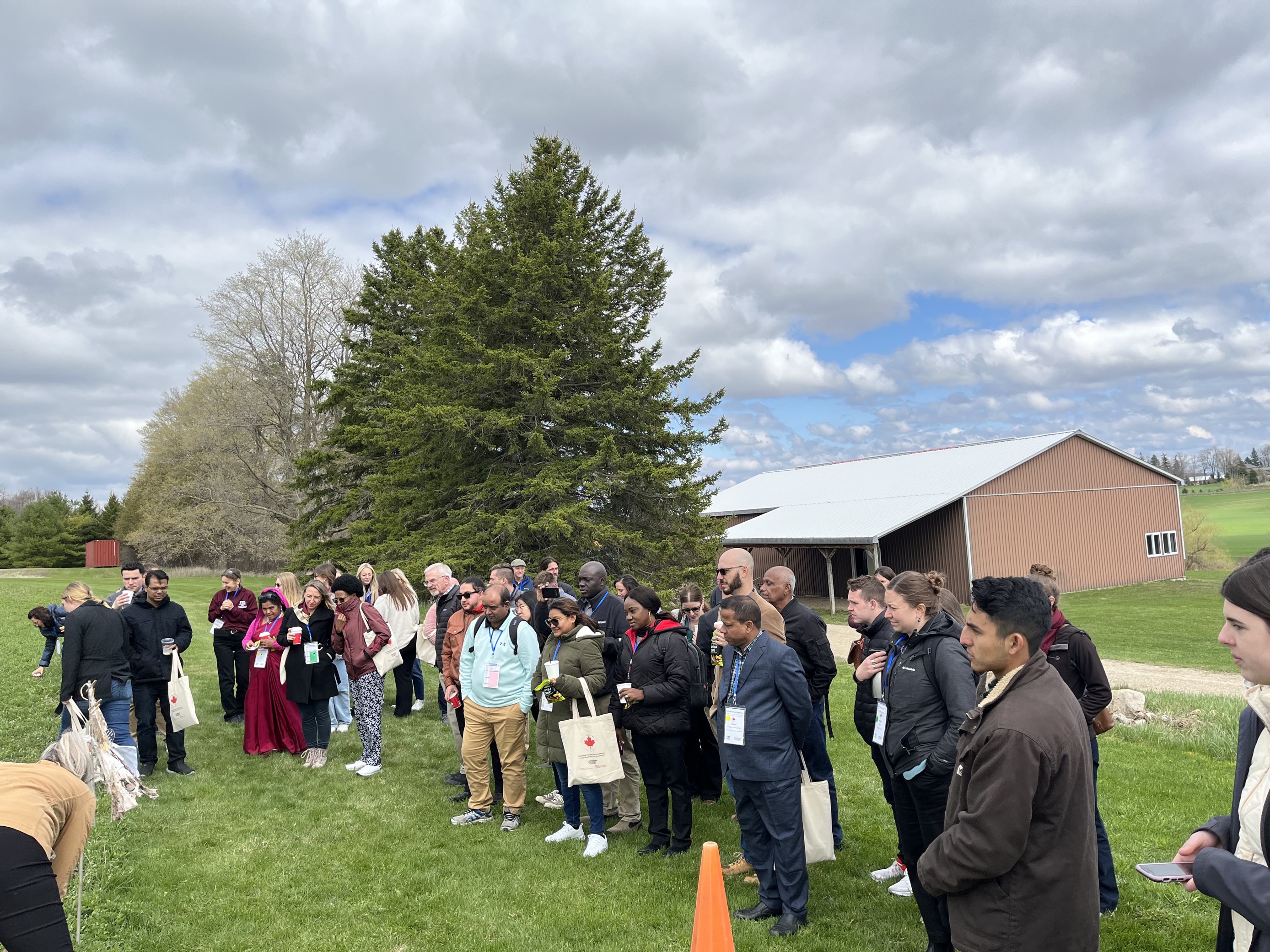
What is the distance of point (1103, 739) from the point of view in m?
9.76

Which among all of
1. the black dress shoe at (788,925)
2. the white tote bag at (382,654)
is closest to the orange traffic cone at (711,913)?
the black dress shoe at (788,925)

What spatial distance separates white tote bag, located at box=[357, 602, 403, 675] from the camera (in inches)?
349

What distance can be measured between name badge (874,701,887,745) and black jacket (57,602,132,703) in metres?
7.10

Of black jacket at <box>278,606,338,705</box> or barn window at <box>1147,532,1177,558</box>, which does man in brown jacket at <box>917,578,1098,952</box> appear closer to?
black jacket at <box>278,606,338,705</box>

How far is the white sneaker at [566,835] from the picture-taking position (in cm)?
660

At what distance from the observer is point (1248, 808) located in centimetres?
218

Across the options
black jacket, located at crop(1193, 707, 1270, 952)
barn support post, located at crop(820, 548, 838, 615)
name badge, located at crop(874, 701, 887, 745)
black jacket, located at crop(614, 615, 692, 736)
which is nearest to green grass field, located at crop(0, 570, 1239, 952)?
black jacket, located at crop(614, 615, 692, 736)

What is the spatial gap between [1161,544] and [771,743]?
37.0 metres

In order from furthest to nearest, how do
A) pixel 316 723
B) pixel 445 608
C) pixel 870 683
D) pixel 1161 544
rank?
1. pixel 1161 544
2. pixel 445 608
3. pixel 316 723
4. pixel 870 683

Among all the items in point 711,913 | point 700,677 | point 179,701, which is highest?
point 700,677

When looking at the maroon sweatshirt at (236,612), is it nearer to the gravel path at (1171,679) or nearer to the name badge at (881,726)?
the name badge at (881,726)

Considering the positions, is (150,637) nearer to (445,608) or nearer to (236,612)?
(236,612)

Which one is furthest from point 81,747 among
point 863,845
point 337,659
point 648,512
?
point 648,512

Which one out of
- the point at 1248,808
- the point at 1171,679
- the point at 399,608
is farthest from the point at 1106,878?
the point at 1171,679
